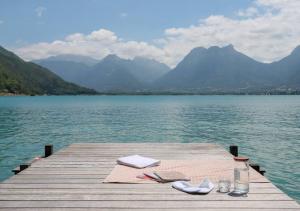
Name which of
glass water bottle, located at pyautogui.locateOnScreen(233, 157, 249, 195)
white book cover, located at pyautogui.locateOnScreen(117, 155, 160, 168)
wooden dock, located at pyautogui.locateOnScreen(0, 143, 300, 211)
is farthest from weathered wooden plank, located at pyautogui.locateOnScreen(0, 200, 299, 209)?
white book cover, located at pyautogui.locateOnScreen(117, 155, 160, 168)

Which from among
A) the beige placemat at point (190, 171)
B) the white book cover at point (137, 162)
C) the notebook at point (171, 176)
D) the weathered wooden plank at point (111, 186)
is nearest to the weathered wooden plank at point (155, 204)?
the weathered wooden plank at point (111, 186)

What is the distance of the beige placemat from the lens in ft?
24.2

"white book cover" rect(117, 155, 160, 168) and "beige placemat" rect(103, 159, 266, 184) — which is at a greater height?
"white book cover" rect(117, 155, 160, 168)

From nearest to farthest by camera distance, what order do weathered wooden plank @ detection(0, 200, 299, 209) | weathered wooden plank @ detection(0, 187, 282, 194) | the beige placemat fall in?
weathered wooden plank @ detection(0, 200, 299, 209) < weathered wooden plank @ detection(0, 187, 282, 194) < the beige placemat

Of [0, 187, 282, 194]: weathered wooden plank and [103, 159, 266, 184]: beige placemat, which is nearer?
[0, 187, 282, 194]: weathered wooden plank

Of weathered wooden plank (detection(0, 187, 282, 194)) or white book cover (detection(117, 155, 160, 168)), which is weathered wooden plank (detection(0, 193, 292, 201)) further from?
white book cover (detection(117, 155, 160, 168))

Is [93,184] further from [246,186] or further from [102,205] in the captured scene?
[246,186]

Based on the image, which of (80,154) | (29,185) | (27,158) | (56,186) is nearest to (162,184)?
(56,186)

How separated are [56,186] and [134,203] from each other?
1851 millimetres

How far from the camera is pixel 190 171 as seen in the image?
796 cm

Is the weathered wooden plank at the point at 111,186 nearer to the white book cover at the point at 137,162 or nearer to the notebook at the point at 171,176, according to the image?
the notebook at the point at 171,176

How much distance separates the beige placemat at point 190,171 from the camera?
7371 millimetres

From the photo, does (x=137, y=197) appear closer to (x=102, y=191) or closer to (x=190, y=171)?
(x=102, y=191)

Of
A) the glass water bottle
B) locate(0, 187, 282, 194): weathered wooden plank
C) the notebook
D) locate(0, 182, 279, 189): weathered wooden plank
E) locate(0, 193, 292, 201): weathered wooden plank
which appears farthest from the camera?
the notebook
